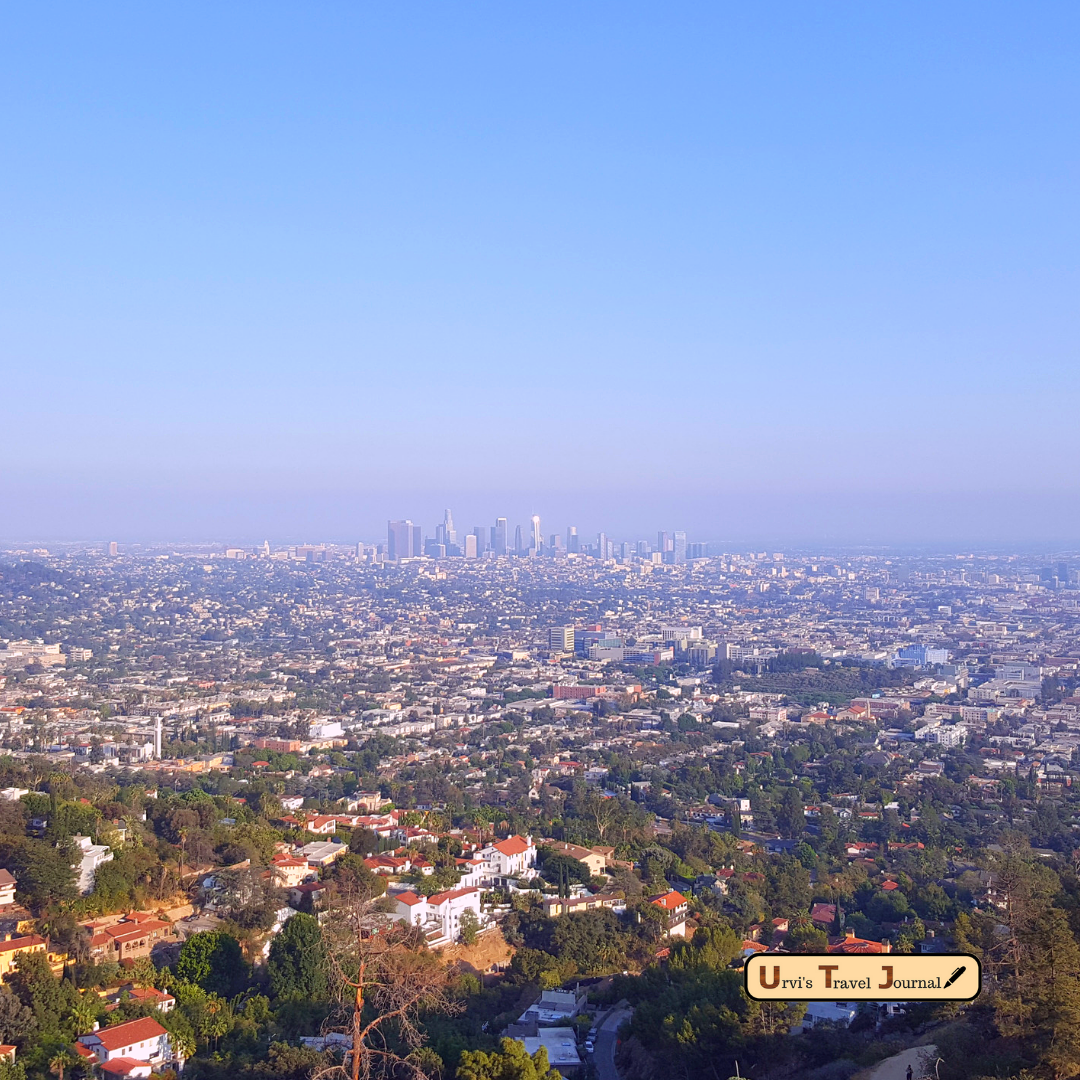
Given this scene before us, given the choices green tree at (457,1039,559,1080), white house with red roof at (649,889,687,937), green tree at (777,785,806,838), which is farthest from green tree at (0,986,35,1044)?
green tree at (777,785,806,838)

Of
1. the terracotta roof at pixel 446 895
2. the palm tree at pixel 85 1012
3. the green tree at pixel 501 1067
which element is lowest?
the terracotta roof at pixel 446 895

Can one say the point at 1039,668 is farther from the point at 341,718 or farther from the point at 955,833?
the point at 341,718

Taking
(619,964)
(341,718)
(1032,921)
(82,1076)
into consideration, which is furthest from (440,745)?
(1032,921)

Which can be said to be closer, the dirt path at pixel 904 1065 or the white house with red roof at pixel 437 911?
the dirt path at pixel 904 1065

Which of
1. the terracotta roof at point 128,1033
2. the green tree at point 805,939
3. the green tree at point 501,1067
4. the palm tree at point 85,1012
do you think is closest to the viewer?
the green tree at point 501,1067

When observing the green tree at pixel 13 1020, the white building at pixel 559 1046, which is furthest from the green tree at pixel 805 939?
the green tree at pixel 13 1020

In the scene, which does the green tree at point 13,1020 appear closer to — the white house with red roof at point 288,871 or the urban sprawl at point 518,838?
the urban sprawl at point 518,838
